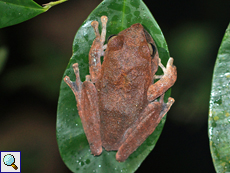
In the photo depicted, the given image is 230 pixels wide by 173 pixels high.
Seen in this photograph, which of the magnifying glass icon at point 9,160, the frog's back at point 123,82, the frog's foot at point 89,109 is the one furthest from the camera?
the magnifying glass icon at point 9,160

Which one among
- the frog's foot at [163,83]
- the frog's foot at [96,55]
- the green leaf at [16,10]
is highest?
the green leaf at [16,10]

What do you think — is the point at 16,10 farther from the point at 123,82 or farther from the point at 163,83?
the point at 163,83

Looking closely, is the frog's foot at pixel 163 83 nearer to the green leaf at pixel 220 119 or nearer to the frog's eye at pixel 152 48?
the frog's eye at pixel 152 48

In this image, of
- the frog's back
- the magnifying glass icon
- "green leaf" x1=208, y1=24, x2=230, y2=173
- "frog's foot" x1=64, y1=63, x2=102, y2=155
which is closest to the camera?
"green leaf" x1=208, y1=24, x2=230, y2=173

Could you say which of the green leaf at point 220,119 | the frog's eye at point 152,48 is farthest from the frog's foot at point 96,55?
the green leaf at point 220,119

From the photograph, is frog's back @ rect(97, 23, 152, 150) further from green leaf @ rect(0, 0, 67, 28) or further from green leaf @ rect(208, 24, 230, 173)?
green leaf @ rect(0, 0, 67, 28)

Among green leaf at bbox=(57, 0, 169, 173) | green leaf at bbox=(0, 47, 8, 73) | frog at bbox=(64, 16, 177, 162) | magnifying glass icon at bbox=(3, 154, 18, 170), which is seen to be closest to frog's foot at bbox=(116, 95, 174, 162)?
frog at bbox=(64, 16, 177, 162)

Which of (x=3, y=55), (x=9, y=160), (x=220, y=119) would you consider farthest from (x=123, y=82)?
(x=9, y=160)
